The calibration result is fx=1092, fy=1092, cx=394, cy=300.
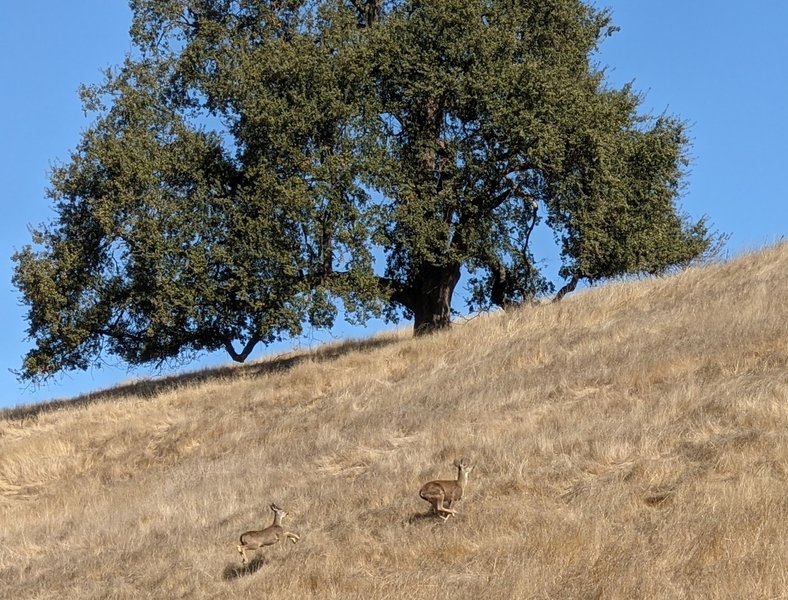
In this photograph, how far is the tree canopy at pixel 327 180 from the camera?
27281 millimetres

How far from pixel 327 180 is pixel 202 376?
894cm

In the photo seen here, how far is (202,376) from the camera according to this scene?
33000 millimetres

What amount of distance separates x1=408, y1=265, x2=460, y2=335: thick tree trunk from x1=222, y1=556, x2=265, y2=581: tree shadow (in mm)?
16595

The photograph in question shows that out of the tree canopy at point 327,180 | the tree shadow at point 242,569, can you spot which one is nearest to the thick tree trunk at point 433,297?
the tree canopy at point 327,180

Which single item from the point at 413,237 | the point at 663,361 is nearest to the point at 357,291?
the point at 413,237

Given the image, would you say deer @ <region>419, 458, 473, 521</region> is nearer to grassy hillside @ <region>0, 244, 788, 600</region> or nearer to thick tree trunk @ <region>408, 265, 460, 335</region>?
grassy hillside @ <region>0, 244, 788, 600</region>

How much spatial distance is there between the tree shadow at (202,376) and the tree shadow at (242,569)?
582 inches

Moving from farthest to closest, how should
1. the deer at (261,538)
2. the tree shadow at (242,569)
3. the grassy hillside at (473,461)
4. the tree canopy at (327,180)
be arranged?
1. the tree canopy at (327,180)
2. the deer at (261,538)
3. the tree shadow at (242,569)
4. the grassy hillside at (473,461)

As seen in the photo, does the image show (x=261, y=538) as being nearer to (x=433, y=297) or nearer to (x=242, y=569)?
(x=242, y=569)

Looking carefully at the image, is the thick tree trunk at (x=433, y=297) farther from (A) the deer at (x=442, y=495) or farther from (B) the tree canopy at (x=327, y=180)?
(A) the deer at (x=442, y=495)

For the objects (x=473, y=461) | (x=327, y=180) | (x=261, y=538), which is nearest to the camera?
(x=261, y=538)

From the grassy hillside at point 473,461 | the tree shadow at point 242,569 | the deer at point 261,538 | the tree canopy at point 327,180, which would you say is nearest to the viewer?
the grassy hillside at point 473,461

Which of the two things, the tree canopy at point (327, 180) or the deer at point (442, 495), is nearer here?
the deer at point (442, 495)

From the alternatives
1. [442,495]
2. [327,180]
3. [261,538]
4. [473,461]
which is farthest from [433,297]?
[261,538]
